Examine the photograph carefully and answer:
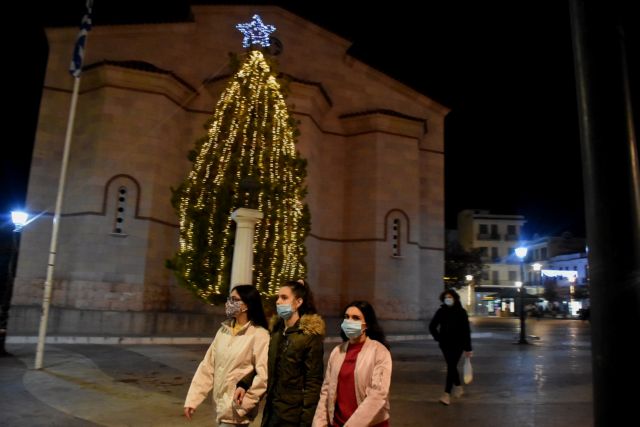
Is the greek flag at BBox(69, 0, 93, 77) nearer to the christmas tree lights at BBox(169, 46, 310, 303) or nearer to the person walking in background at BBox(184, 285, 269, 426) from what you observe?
the christmas tree lights at BBox(169, 46, 310, 303)

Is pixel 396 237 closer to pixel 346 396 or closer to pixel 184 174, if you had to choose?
pixel 184 174

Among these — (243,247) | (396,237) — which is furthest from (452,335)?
(396,237)

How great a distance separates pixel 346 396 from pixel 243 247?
6.69 m

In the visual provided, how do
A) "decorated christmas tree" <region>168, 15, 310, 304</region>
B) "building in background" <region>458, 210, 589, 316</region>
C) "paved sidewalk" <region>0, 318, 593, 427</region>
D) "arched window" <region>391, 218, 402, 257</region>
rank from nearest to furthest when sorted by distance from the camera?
1. "paved sidewalk" <region>0, 318, 593, 427</region>
2. "decorated christmas tree" <region>168, 15, 310, 304</region>
3. "arched window" <region>391, 218, 402, 257</region>
4. "building in background" <region>458, 210, 589, 316</region>

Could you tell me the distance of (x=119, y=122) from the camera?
1836 centimetres

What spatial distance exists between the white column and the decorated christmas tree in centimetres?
327

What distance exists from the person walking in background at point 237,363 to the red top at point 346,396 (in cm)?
70

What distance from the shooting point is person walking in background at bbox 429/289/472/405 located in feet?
26.6

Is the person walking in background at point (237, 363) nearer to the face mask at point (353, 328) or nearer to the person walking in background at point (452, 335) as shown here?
the face mask at point (353, 328)

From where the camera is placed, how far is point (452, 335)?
820cm

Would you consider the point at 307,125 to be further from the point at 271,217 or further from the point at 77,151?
the point at 77,151

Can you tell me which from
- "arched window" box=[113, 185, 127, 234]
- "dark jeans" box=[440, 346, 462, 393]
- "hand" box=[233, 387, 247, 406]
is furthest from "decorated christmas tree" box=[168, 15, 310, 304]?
"hand" box=[233, 387, 247, 406]

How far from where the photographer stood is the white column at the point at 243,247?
394 inches

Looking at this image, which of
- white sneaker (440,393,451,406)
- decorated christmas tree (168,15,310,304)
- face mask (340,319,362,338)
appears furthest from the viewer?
decorated christmas tree (168,15,310,304)
